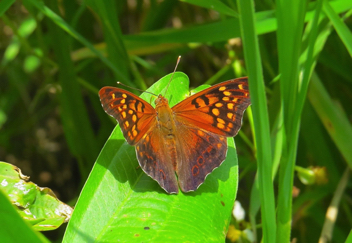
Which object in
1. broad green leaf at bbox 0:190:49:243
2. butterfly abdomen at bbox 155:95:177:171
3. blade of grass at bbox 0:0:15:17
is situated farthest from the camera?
butterfly abdomen at bbox 155:95:177:171

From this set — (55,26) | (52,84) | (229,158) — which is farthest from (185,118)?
(52,84)

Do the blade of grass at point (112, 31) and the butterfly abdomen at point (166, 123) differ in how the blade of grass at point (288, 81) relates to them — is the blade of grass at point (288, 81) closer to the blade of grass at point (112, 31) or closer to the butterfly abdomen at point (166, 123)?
the butterfly abdomen at point (166, 123)

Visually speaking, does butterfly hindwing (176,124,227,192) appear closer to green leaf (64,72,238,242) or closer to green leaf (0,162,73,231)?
green leaf (64,72,238,242)

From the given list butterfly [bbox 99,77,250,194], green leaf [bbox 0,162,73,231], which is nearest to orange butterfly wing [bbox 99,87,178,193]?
butterfly [bbox 99,77,250,194]

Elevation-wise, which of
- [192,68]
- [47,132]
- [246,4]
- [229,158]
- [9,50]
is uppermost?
[246,4]

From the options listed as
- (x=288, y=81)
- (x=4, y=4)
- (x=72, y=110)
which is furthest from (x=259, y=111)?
(x=72, y=110)

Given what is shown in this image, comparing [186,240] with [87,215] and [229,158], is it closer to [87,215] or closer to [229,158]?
[87,215]

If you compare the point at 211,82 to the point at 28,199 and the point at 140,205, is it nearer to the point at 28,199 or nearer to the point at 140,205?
the point at 140,205
